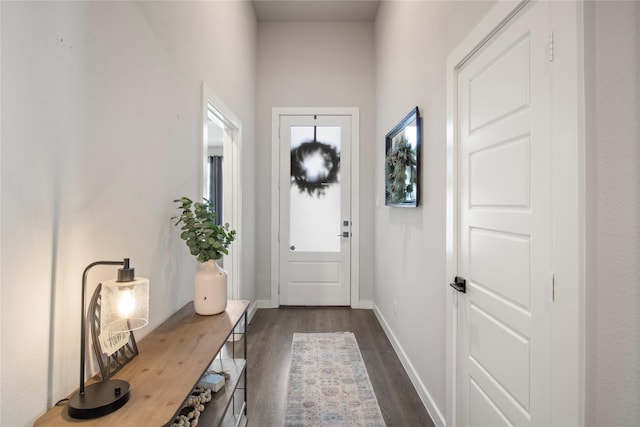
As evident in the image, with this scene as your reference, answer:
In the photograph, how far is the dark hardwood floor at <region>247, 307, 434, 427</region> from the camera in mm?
1991

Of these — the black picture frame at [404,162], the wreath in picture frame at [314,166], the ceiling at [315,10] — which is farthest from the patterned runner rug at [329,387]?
the ceiling at [315,10]

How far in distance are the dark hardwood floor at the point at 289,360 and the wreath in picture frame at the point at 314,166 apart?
145 centimetres

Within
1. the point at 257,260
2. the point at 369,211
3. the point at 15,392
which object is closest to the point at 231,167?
the point at 257,260

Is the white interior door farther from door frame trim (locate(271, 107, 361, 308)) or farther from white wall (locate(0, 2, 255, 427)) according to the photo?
door frame trim (locate(271, 107, 361, 308))

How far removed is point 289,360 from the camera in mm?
2654

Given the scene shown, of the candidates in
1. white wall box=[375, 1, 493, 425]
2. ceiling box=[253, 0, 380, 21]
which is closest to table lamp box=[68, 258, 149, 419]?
white wall box=[375, 1, 493, 425]

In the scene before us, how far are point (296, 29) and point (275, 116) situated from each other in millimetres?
1095

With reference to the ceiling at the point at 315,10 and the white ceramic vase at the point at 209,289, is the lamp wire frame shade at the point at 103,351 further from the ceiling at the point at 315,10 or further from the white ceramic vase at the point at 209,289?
the ceiling at the point at 315,10

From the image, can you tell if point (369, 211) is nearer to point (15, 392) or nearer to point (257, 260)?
point (257, 260)

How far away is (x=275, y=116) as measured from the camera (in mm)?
3928

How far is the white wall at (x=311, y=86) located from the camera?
3.94m

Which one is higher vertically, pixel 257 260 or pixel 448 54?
pixel 448 54

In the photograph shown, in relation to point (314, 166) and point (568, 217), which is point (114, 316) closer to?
point (568, 217)

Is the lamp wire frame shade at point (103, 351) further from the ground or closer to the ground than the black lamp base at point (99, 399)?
further from the ground
